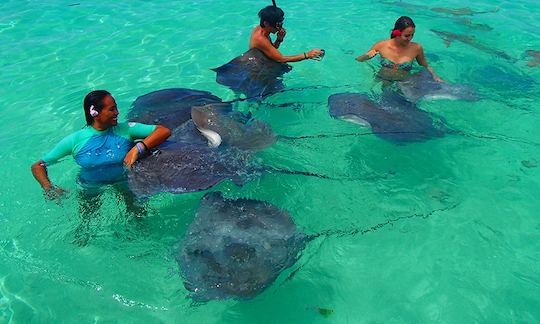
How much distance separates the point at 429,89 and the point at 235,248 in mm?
4503

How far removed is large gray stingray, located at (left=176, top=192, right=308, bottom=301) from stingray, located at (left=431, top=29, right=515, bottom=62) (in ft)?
24.4

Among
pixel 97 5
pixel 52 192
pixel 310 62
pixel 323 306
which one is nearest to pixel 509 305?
pixel 323 306

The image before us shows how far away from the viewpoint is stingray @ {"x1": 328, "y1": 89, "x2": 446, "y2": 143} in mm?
5461

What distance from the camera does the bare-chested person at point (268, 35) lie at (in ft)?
20.3

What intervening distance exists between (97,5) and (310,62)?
7.57 metres

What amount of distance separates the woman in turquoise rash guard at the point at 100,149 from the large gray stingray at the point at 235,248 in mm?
857

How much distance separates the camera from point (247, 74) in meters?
6.55

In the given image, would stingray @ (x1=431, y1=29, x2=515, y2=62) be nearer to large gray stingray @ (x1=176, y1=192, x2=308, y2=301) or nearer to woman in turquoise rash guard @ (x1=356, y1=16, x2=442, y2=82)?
woman in turquoise rash guard @ (x1=356, y1=16, x2=442, y2=82)

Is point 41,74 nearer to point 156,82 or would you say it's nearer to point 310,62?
point 156,82

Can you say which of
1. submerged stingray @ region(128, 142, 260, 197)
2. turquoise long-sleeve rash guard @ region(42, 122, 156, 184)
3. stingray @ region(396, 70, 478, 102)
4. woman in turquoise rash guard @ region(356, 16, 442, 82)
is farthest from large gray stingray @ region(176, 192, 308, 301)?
woman in turquoise rash guard @ region(356, 16, 442, 82)

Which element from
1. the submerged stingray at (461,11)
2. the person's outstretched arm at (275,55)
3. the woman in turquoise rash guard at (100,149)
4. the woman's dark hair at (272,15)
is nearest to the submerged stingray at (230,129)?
the woman in turquoise rash guard at (100,149)

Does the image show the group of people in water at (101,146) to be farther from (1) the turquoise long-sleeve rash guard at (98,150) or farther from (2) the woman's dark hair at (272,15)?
(2) the woman's dark hair at (272,15)

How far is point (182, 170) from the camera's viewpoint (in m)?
4.18

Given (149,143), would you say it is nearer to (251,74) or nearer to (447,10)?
(251,74)
